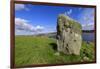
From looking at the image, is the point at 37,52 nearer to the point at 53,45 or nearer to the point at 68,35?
the point at 53,45

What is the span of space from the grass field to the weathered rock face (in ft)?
0.25

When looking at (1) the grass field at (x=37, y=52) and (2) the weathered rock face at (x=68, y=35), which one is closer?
(1) the grass field at (x=37, y=52)

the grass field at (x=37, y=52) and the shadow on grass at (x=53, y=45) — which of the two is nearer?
the grass field at (x=37, y=52)

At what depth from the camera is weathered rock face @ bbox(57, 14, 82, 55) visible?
2.36 m

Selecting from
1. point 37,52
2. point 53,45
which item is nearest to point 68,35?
point 53,45

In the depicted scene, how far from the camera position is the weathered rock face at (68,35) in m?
2.36

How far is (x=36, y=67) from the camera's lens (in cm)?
228

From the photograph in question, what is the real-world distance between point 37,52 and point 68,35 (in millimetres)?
472

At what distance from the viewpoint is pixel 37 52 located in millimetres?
2275

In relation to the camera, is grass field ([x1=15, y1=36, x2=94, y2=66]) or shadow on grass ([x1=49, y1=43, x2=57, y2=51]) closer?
grass field ([x1=15, y1=36, x2=94, y2=66])

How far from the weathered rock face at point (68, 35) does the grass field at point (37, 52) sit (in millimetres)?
77
